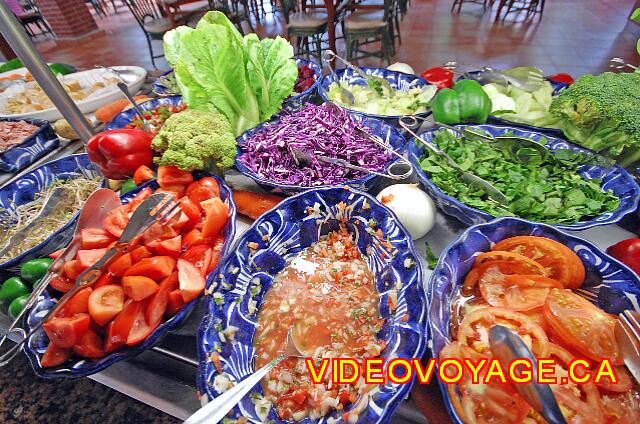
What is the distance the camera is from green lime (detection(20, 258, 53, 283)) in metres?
1.12

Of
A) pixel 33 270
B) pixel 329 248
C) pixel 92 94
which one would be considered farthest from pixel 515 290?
pixel 92 94

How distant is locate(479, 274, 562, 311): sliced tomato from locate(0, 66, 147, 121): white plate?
2407mm

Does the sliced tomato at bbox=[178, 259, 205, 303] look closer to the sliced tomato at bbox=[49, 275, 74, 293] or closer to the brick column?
the sliced tomato at bbox=[49, 275, 74, 293]

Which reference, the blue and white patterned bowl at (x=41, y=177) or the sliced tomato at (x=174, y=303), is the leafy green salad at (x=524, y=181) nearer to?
the sliced tomato at (x=174, y=303)

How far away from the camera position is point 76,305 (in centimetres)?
87

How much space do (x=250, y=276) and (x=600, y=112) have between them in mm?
1491

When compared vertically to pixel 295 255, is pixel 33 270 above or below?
above

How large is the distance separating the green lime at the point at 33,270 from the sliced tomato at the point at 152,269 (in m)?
0.45

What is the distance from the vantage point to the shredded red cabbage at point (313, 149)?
56.1 inches

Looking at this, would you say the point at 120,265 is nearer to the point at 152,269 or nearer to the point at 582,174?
the point at 152,269

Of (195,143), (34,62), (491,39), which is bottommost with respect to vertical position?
(491,39)

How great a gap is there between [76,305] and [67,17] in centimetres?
1047

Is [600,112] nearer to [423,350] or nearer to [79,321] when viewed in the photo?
[423,350]

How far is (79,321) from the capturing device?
82 centimetres
